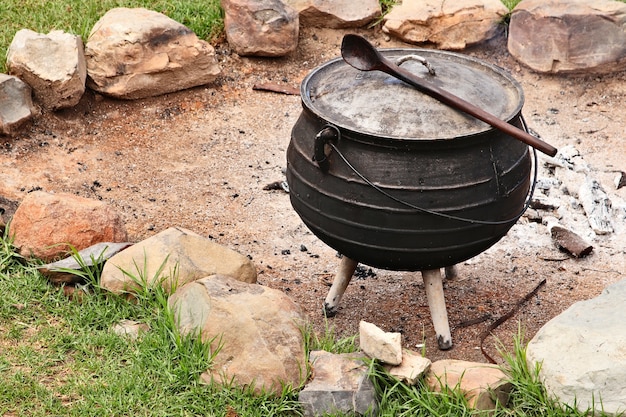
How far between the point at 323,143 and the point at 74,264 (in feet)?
4.58

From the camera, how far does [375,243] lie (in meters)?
3.77

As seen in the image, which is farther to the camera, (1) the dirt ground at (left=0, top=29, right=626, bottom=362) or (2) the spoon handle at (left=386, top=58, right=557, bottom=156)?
(1) the dirt ground at (left=0, top=29, right=626, bottom=362)

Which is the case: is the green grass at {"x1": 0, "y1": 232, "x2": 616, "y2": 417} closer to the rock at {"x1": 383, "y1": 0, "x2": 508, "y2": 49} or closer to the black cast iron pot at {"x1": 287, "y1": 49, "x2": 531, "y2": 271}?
the black cast iron pot at {"x1": 287, "y1": 49, "x2": 531, "y2": 271}

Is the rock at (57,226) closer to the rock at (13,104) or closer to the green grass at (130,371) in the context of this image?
the green grass at (130,371)

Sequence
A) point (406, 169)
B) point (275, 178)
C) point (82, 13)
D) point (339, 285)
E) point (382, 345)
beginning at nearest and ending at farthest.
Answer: point (382, 345)
point (406, 169)
point (339, 285)
point (275, 178)
point (82, 13)

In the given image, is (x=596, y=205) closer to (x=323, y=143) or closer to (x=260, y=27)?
(x=323, y=143)

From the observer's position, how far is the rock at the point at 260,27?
6332 mm

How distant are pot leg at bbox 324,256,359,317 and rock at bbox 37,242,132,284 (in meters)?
1.06

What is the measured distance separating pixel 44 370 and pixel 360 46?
6.23 ft

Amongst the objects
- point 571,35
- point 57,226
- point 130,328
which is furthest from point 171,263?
A: point 571,35

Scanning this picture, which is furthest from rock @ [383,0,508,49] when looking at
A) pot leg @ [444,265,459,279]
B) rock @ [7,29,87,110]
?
pot leg @ [444,265,459,279]

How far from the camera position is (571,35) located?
20.4ft

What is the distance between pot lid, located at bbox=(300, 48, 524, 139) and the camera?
366 centimetres

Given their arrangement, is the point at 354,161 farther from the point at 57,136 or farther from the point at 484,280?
the point at 57,136
